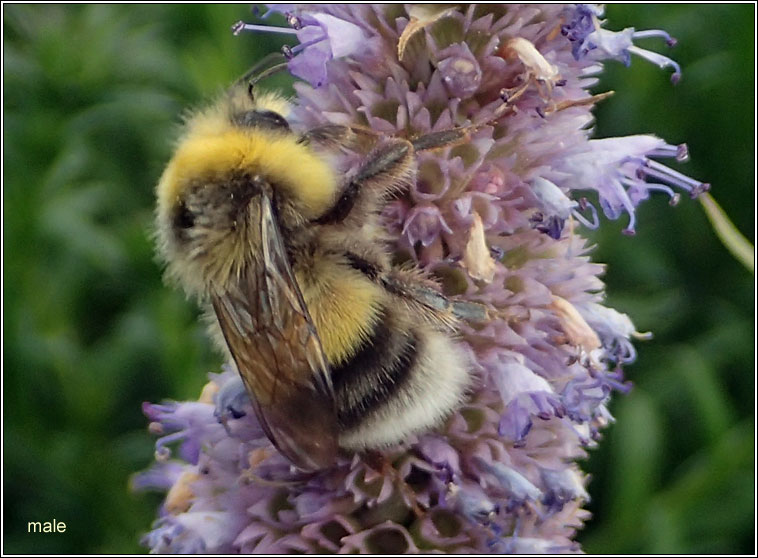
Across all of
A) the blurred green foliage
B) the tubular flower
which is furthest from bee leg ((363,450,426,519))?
the blurred green foliage

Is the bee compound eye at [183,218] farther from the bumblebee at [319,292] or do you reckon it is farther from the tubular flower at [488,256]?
the tubular flower at [488,256]

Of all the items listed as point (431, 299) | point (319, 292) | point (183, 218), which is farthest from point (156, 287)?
point (431, 299)

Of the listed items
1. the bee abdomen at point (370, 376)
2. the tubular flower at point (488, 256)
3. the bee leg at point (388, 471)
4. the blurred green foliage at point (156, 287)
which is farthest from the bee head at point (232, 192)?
the blurred green foliage at point (156, 287)

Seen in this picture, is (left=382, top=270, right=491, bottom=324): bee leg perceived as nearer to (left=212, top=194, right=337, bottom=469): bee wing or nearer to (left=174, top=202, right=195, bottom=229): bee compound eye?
(left=212, top=194, right=337, bottom=469): bee wing

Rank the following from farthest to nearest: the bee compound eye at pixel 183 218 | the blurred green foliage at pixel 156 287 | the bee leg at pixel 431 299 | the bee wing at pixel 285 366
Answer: the blurred green foliage at pixel 156 287 → the bee compound eye at pixel 183 218 → the bee leg at pixel 431 299 → the bee wing at pixel 285 366

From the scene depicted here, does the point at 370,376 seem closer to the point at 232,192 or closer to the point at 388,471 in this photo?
the point at 388,471

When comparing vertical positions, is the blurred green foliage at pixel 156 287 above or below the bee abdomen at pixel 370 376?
below
